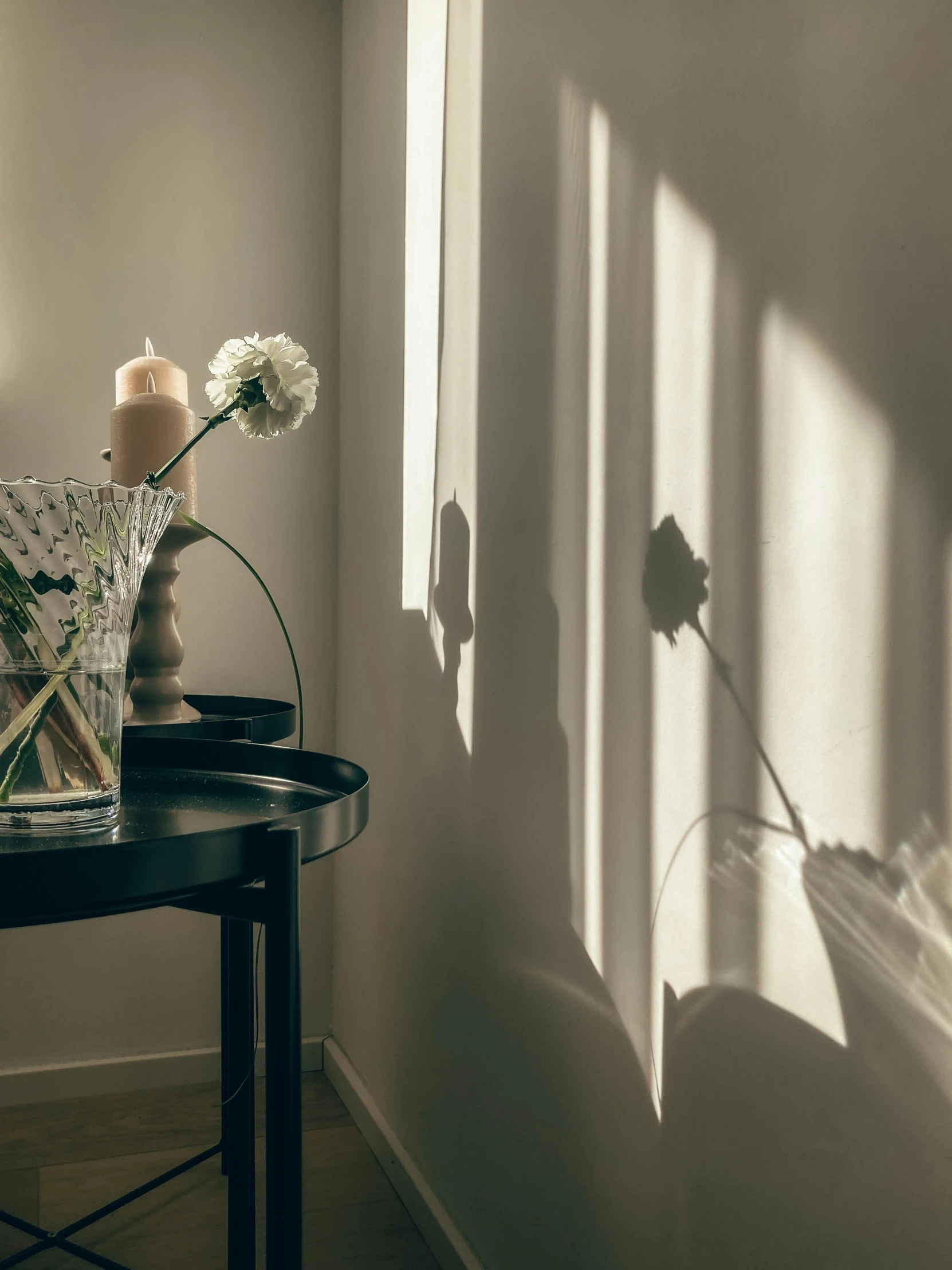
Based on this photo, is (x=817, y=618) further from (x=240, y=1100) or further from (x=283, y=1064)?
(x=240, y=1100)

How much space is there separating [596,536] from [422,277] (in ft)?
2.00

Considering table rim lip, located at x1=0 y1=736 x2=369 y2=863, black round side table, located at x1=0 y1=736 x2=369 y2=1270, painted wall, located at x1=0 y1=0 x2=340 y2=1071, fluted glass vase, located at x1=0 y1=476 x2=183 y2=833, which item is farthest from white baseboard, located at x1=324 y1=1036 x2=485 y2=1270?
fluted glass vase, located at x1=0 y1=476 x2=183 y2=833

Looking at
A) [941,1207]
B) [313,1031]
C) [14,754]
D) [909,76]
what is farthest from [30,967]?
[909,76]

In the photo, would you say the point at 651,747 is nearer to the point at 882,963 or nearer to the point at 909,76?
the point at 882,963

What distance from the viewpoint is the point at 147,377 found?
45.8 inches

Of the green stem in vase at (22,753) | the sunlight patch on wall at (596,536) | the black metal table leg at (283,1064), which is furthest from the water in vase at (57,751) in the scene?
the sunlight patch on wall at (596,536)

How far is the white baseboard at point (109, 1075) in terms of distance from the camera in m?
1.53

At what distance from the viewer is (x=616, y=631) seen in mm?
846

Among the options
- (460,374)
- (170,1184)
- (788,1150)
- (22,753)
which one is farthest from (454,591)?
(170,1184)

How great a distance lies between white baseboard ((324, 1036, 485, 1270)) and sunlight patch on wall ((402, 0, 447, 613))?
73 centimetres

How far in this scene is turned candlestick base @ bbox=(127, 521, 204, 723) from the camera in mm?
1111

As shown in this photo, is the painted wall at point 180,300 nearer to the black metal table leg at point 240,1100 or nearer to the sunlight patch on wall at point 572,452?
the black metal table leg at point 240,1100

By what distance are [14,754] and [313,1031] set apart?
1146 mm

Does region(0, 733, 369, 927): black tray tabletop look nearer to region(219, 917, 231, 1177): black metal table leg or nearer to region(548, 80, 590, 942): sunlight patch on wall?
region(548, 80, 590, 942): sunlight patch on wall
